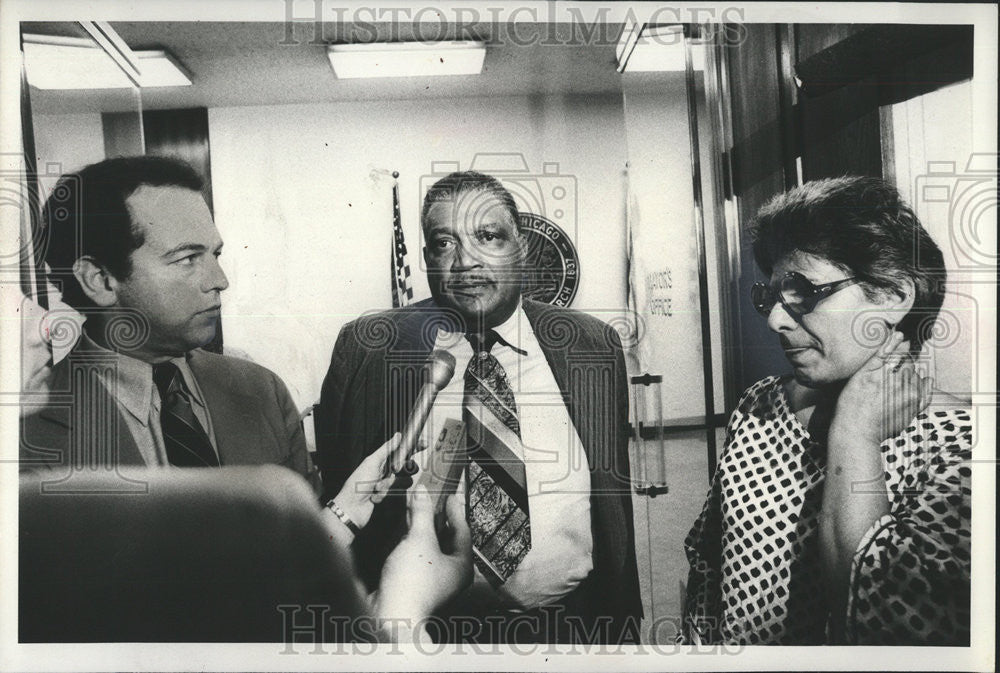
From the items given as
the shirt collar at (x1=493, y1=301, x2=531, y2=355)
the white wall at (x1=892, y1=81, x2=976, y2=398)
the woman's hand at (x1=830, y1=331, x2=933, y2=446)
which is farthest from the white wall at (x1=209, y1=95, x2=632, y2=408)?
the white wall at (x1=892, y1=81, x2=976, y2=398)

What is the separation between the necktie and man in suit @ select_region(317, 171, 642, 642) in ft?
1.04

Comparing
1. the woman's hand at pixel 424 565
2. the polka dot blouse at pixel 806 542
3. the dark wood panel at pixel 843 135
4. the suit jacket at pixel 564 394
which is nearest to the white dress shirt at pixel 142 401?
the suit jacket at pixel 564 394

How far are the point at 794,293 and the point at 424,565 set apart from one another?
4.16ft

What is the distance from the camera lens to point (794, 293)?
83.1 inches

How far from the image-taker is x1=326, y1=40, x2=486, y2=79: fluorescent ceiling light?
6.97 feet

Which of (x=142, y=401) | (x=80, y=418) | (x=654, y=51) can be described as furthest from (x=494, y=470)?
(x=654, y=51)

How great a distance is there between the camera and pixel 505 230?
7.00 feet

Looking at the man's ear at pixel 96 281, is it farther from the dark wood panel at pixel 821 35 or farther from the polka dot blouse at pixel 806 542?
the dark wood panel at pixel 821 35

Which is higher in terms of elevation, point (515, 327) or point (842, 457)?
point (515, 327)

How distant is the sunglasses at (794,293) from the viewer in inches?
82.4

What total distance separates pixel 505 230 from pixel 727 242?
63 centimetres

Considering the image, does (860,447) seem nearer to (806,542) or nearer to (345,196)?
(806,542)

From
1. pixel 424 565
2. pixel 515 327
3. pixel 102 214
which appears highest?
pixel 102 214

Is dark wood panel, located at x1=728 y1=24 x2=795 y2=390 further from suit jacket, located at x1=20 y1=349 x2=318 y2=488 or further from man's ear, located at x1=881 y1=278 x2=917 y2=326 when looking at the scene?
suit jacket, located at x1=20 y1=349 x2=318 y2=488
